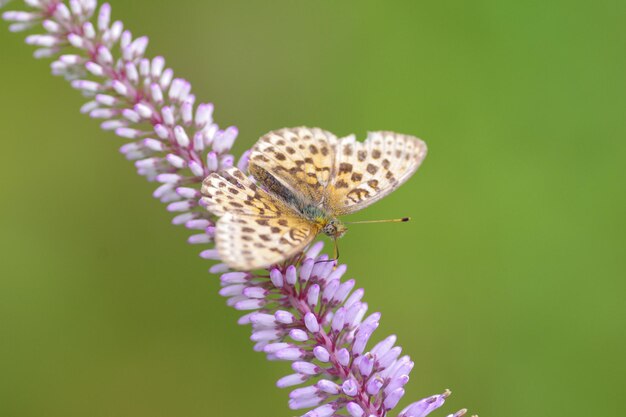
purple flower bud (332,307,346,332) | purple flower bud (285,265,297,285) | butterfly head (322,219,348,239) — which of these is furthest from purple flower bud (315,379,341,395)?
butterfly head (322,219,348,239)

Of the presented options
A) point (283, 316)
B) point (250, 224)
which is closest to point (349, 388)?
point (283, 316)

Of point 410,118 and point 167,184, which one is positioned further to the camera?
point 410,118

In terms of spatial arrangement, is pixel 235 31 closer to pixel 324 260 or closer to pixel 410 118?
pixel 410 118

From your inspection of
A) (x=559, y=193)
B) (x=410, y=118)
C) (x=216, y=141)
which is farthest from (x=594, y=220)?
(x=216, y=141)

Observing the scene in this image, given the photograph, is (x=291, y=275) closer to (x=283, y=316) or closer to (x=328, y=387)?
(x=283, y=316)

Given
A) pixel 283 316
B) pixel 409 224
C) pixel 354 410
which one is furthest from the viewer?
pixel 409 224

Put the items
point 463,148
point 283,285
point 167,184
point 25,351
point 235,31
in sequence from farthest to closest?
point 235,31 < point 463,148 < point 25,351 < point 167,184 < point 283,285

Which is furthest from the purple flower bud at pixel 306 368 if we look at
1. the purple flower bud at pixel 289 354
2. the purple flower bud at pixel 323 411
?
the purple flower bud at pixel 323 411

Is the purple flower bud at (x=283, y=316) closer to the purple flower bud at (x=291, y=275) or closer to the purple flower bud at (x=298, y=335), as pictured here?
the purple flower bud at (x=298, y=335)
